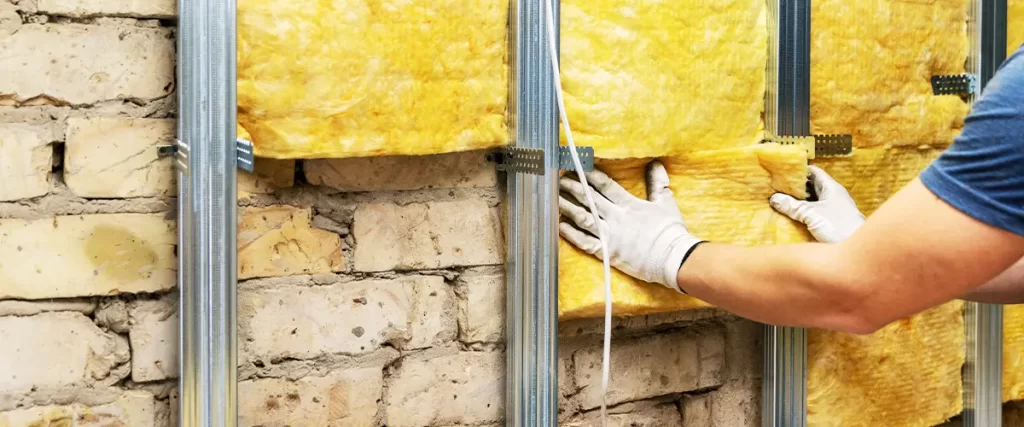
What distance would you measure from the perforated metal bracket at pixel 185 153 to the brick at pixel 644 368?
619 millimetres

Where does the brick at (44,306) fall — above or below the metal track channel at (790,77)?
below

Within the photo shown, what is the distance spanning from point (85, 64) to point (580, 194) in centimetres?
66

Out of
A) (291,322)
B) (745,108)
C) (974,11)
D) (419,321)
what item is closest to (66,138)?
(291,322)

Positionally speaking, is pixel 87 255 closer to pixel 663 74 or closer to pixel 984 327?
pixel 663 74

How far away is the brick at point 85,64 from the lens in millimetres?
1199

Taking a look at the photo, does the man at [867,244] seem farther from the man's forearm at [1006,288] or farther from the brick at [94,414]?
the brick at [94,414]

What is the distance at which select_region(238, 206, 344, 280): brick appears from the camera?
1333mm

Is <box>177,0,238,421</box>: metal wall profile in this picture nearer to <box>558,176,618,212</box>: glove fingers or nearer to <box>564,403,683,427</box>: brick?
<box>558,176,618,212</box>: glove fingers

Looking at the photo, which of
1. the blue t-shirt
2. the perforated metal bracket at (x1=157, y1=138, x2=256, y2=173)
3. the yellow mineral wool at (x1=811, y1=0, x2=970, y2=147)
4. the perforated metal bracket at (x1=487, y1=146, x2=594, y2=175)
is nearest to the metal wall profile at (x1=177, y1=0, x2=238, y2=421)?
the perforated metal bracket at (x1=157, y1=138, x2=256, y2=173)

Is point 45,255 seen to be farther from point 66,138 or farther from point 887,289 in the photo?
point 887,289

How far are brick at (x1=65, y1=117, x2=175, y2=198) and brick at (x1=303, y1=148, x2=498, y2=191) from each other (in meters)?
0.19

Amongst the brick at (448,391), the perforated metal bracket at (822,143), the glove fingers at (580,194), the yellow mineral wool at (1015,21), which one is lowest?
the brick at (448,391)

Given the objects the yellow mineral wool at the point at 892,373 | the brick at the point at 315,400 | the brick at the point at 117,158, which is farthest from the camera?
the yellow mineral wool at the point at 892,373

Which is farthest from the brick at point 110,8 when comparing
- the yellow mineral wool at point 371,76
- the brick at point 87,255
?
the brick at point 87,255
